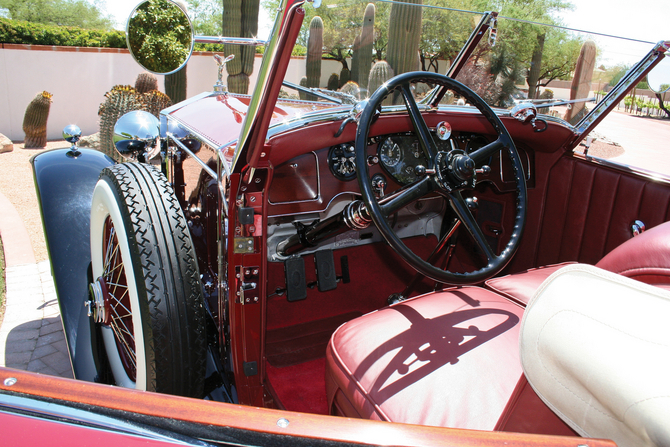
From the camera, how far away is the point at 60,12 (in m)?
22.5

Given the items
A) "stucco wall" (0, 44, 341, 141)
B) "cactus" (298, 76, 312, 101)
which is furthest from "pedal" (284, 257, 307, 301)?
"stucco wall" (0, 44, 341, 141)

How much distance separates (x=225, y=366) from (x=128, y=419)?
3.82 feet

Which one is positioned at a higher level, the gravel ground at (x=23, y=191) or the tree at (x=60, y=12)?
the tree at (x=60, y=12)

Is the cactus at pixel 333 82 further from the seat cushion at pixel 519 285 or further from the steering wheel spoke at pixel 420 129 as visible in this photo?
the seat cushion at pixel 519 285

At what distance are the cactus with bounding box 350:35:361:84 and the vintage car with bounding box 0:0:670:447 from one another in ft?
0.27

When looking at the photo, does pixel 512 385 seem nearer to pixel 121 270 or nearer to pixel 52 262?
pixel 121 270

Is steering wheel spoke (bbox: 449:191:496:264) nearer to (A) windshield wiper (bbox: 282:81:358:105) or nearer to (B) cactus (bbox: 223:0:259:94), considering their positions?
(A) windshield wiper (bbox: 282:81:358:105)

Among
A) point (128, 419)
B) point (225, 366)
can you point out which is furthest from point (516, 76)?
point (128, 419)

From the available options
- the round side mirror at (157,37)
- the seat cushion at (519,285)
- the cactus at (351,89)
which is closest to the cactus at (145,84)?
the round side mirror at (157,37)

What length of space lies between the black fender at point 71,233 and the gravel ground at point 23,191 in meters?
0.84

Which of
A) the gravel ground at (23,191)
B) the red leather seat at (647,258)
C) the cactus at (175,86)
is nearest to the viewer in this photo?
the red leather seat at (647,258)

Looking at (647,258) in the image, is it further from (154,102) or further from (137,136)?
(154,102)

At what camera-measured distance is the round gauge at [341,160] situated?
6.72ft

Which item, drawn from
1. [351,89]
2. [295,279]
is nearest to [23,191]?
[295,279]
